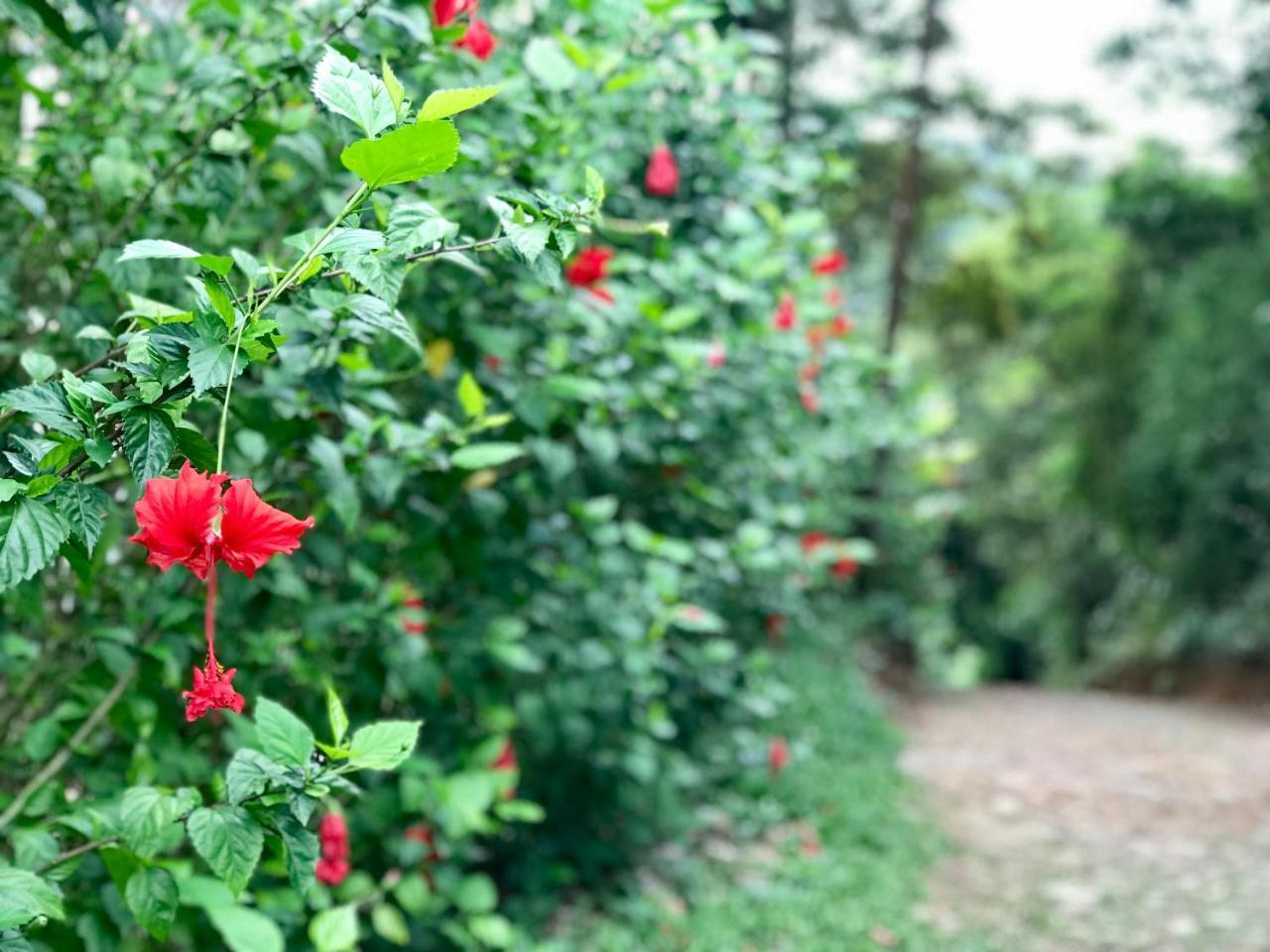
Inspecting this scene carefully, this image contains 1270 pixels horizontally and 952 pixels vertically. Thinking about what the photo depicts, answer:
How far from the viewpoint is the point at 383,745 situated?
4.01 feet

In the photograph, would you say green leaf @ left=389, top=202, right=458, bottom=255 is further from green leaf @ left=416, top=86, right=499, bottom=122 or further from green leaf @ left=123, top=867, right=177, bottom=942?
green leaf @ left=123, top=867, right=177, bottom=942

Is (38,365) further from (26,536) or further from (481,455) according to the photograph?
(481,455)

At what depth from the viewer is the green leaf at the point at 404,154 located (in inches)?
39.2

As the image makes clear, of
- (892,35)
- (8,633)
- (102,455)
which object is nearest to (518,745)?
(8,633)

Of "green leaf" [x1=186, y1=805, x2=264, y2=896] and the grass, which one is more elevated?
"green leaf" [x1=186, y1=805, x2=264, y2=896]

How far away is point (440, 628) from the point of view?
2.44 m

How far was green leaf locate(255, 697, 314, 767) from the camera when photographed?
118 cm

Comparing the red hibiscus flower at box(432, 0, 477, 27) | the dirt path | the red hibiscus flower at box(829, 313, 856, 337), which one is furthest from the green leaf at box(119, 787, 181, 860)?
the dirt path

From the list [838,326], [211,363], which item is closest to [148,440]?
[211,363]

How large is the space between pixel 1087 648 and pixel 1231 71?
756 cm

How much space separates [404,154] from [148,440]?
323 millimetres

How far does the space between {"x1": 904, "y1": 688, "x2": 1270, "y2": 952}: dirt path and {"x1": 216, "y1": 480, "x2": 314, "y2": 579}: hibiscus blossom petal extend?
321 cm

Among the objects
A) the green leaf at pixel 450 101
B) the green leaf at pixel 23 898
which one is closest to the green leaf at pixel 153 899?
the green leaf at pixel 23 898

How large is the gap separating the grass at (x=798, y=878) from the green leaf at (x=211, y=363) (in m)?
2.07
